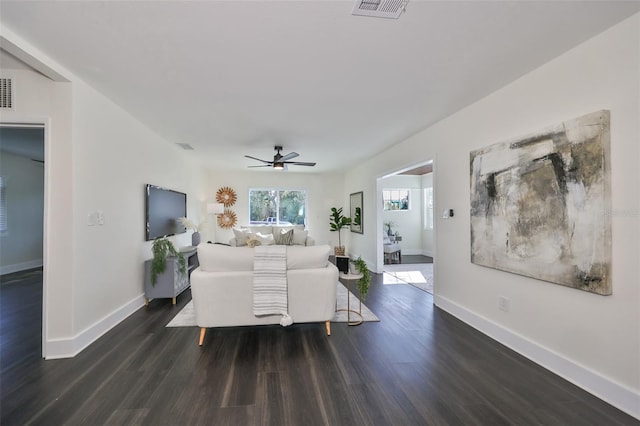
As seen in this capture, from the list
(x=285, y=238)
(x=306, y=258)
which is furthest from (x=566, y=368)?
(x=285, y=238)

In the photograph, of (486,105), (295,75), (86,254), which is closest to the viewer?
(295,75)

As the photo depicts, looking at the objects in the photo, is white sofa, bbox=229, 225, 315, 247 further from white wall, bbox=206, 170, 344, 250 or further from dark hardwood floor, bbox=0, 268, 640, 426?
dark hardwood floor, bbox=0, 268, 640, 426

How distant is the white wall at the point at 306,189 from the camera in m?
7.88

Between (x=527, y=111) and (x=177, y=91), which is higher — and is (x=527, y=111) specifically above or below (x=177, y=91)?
below

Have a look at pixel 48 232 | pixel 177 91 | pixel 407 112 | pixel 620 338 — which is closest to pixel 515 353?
pixel 620 338

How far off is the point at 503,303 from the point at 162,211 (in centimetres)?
484

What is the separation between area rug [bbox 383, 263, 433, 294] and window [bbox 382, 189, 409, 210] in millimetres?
2333

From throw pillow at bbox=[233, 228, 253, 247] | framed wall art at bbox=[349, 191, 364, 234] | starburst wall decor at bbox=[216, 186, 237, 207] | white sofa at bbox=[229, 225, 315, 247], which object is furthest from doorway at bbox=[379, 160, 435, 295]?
starburst wall decor at bbox=[216, 186, 237, 207]

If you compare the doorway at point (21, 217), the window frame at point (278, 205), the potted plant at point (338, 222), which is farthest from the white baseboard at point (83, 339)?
the potted plant at point (338, 222)

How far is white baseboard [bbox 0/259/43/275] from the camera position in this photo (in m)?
5.58

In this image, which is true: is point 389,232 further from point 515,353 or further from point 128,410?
point 128,410

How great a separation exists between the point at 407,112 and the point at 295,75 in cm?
159

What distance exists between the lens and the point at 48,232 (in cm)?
246

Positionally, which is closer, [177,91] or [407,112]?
[177,91]
